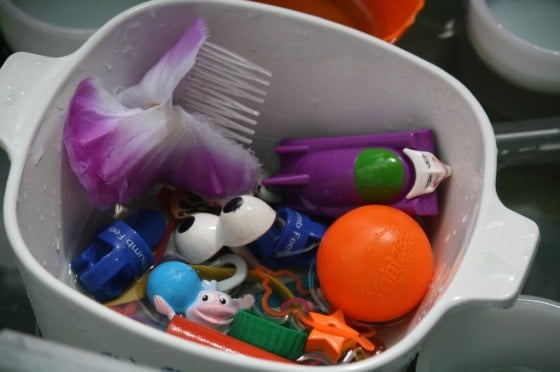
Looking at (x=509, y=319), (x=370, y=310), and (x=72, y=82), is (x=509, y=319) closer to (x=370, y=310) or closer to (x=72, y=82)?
(x=370, y=310)

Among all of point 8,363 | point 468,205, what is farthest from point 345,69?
point 8,363

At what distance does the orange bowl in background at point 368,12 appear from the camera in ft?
2.58

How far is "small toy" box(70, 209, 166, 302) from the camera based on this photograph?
24.8 inches

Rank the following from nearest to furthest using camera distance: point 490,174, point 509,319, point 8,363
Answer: point 8,363, point 490,174, point 509,319

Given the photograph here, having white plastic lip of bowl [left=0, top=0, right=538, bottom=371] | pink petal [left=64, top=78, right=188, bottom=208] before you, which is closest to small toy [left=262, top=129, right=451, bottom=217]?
white plastic lip of bowl [left=0, top=0, right=538, bottom=371]

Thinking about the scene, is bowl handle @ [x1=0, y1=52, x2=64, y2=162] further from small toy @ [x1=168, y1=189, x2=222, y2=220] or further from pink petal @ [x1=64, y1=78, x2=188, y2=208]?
small toy @ [x1=168, y1=189, x2=222, y2=220]

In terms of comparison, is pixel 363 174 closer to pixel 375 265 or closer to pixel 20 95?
pixel 375 265

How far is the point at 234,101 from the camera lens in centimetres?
71

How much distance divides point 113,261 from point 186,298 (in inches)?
2.7

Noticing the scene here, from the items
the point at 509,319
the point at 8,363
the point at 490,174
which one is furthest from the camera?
the point at 509,319

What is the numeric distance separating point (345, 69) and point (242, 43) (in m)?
0.10

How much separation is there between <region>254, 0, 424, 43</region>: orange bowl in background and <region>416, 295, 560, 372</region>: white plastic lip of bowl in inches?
11.5

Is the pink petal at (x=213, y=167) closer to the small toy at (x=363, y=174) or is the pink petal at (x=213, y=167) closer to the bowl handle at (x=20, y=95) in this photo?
the small toy at (x=363, y=174)

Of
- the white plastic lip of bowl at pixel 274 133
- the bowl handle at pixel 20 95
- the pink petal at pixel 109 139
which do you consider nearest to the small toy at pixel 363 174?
the white plastic lip of bowl at pixel 274 133
